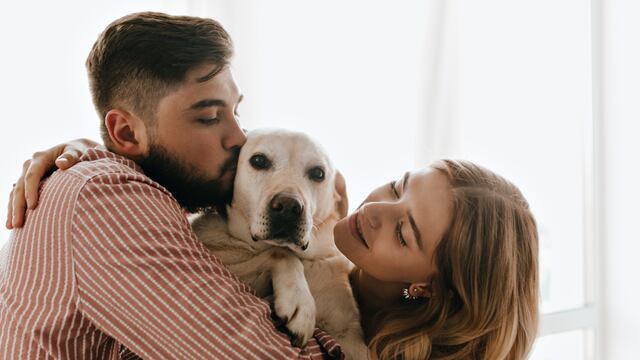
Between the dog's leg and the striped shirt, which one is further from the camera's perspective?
the dog's leg

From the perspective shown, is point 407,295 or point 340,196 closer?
point 407,295

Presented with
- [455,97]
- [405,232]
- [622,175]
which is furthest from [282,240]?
[622,175]

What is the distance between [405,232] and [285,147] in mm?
379

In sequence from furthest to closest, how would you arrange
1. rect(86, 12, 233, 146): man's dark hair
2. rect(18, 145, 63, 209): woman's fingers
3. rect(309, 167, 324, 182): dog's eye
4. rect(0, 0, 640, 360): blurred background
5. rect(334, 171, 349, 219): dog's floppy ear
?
rect(0, 0, 640, 360): blurred background < rect(334, 171, 349, 219): dog's floppy ear < rect(309, 167, 324, 182): dog's eye < rect(86, 12, 233, 146): man's dark hair < rect(18, 145, 63, 209): woman's fingers

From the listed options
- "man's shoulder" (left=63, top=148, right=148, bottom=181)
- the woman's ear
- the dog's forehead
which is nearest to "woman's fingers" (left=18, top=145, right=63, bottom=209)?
"man's shoulder" (left=63, top=148, right=148, bottom=181)

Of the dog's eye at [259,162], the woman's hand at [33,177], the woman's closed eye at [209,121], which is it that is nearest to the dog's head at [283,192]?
the dog's eye at [259,162]

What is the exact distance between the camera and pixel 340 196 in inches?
66.8

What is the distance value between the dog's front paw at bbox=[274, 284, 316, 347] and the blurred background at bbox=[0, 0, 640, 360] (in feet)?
3.32

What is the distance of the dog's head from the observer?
1.38 m

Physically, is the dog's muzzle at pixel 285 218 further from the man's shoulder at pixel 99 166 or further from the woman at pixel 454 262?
the man's shoulder at pixel 99 166

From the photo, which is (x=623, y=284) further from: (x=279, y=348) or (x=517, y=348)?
(x=279, y=348)

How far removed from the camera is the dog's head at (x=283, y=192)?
138 cm

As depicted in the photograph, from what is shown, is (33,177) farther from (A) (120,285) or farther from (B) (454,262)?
(B) (454,262)

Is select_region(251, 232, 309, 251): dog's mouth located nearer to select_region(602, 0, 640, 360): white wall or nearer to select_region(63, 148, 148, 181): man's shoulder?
select_region(63, 148, 148, 181): man's shoulder
